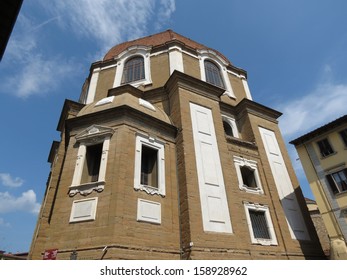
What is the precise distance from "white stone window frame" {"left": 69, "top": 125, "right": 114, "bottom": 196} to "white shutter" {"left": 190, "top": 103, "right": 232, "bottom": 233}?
414cm

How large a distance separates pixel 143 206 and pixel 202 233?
8.26ft

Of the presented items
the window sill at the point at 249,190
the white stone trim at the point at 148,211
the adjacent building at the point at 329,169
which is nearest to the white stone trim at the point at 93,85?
the white stone trim at the point at 148,211

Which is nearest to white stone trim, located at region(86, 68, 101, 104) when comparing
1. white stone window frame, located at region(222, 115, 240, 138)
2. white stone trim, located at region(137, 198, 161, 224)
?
white stone window frame, located at region(222, 115, 240, 138)

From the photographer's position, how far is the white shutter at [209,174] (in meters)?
10.4

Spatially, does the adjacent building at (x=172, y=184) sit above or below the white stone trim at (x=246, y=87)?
below

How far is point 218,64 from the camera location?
66.7ft

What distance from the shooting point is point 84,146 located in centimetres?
1120

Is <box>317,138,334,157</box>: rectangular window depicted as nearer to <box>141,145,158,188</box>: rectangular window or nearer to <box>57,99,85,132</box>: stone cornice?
<box>141,145,158,188</box>: rectangular window

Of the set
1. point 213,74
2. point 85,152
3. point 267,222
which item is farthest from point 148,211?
point 213,74

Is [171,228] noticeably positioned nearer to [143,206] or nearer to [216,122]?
[143,206]

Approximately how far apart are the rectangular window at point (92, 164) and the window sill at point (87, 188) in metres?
0.53

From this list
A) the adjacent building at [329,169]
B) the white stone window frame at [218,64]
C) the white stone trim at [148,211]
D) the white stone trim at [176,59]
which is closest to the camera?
the white stone trim at [148,211]

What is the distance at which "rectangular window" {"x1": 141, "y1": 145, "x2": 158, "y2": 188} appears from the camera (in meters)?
11.1

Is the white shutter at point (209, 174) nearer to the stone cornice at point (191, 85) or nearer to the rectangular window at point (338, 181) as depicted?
the stone cornice at point (191, 85)
